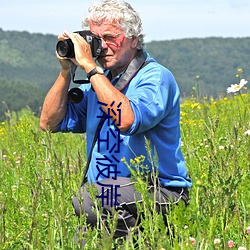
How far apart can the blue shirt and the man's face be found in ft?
0.38

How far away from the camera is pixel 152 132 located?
11.2 ft

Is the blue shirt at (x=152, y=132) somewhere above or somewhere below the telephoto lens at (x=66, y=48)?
below

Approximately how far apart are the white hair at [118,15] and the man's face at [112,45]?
27mm

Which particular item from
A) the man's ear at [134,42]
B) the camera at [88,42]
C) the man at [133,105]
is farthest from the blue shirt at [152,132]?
the camera at [88,42]

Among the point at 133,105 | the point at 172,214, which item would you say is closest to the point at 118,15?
the point at 133,105

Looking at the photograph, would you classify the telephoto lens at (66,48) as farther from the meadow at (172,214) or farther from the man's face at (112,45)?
the meadow at (172,214)

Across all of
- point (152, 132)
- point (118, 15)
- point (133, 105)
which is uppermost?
point (118, 15)

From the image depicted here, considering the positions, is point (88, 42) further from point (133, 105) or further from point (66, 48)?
point (133, 105)

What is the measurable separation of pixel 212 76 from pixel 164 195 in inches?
6916

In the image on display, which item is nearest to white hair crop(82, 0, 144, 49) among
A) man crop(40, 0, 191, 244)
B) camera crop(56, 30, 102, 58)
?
man crop(40, 0, 191, 244)

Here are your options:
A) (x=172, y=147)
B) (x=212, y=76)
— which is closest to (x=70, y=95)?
(x=172, y=147)

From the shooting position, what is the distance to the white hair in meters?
3.39

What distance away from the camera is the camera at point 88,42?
3303 mm

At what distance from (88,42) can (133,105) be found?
1.36ft
